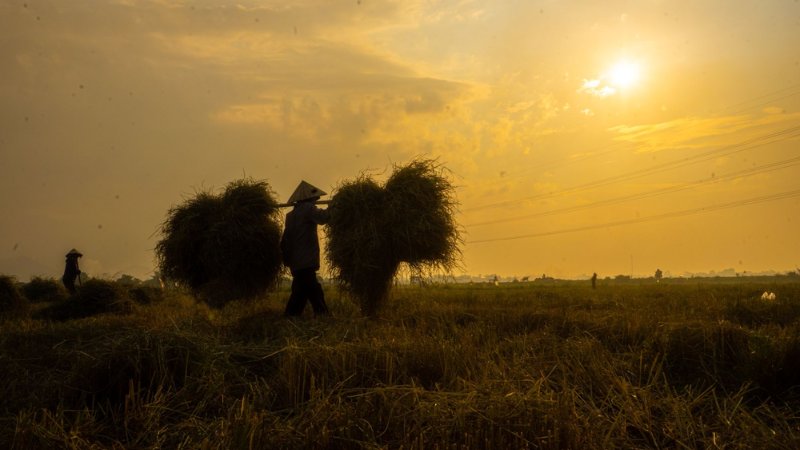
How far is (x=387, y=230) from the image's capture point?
8383 mm

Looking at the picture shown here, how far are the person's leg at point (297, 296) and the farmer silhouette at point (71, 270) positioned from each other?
11769 mm

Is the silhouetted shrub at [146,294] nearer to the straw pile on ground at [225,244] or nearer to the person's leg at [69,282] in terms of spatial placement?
the person's leg at [69,282]

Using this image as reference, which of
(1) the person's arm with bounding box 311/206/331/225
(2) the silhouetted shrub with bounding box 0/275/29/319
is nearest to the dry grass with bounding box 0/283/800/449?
(1) the person's arm with bounding box 311/206/331/225

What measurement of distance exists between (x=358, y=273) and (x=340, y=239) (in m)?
0.56

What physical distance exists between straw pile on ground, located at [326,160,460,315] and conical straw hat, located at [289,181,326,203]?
1.61ft

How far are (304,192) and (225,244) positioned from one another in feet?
4.65

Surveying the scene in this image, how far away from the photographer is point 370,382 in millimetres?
4117

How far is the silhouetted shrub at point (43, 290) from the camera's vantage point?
1802cm

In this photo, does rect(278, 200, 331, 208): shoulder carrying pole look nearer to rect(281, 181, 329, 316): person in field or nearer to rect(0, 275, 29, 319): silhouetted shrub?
rect(281, 181, 329, 316): person in field

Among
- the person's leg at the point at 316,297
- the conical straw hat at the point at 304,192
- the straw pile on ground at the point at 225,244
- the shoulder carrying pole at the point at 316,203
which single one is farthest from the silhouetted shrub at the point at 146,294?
the person's leg at the point at 316,297

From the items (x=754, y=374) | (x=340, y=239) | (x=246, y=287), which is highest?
(x=340, y=239)

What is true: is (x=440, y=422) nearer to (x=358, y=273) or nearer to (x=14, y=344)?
(x=358, y=273)

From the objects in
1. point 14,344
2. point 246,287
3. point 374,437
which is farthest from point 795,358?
point 14,344

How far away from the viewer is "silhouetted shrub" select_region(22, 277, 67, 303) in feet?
59.1
